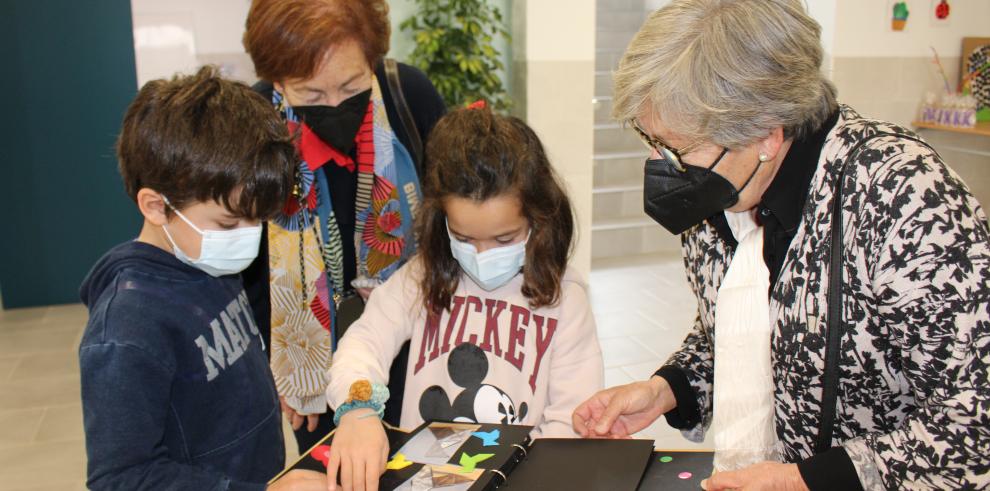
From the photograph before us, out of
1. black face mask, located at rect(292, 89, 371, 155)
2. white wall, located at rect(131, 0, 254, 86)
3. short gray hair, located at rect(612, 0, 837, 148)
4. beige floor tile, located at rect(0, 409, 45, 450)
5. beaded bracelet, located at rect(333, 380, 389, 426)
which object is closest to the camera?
short gray hair, located at rect(612, 0, 837, 148)

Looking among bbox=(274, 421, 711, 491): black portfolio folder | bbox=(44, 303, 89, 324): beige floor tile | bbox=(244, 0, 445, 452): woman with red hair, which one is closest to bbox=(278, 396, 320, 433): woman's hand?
bbox=(244, 0, 445, 452): woman with red hair

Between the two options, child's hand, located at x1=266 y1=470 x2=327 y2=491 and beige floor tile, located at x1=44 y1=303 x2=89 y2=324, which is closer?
child's hand, located at x1=266 y1=470 x2=327 y2=491

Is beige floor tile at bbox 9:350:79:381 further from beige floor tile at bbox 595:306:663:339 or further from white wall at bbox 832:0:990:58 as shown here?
white wall at bbox 832:0:990:58

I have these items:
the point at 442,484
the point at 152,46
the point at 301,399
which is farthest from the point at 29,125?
the point at 442,484

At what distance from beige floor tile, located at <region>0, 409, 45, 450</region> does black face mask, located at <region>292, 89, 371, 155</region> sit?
2.46 meters

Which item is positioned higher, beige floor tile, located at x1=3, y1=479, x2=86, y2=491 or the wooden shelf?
the wooden shelf

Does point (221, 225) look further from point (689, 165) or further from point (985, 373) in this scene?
point (985, 373)

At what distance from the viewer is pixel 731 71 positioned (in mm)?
1036

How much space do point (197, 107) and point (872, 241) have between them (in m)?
1.09

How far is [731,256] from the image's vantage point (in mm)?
1296

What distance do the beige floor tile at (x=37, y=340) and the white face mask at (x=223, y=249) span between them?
11.7 ft

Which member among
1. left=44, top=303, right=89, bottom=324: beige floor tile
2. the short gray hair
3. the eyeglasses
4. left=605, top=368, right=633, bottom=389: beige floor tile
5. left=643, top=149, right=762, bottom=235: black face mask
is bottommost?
left=44, top=303, right=89, bottom=324: beige floor tile

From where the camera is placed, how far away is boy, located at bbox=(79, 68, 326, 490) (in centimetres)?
117

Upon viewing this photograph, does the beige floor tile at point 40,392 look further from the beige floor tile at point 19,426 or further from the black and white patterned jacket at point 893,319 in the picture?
the black and white patterned jacket at point 893,319
